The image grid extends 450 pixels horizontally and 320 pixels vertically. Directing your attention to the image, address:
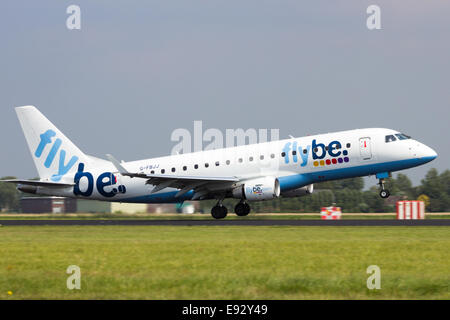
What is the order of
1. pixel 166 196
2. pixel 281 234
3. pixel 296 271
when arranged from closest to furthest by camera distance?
pixel 296 271, pixel 281 234, pixel 166 196

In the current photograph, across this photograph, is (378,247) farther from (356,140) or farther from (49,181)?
(49,181)

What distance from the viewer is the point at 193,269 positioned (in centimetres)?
1711

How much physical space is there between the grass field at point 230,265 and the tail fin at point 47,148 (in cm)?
1519

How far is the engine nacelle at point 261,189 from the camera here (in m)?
37.9

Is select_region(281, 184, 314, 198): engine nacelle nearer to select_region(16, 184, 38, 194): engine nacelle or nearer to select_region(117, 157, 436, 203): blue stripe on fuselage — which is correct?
select_region(117, 157, 436, 203): blue stripe on fuselage

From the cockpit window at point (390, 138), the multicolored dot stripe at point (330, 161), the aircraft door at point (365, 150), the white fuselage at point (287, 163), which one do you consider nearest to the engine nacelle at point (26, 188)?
the white fuselage at point (287, 163)

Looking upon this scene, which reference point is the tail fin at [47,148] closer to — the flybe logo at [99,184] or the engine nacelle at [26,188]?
the flybe logo at [99,184]

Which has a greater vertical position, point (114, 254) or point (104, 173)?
point (104, 173)

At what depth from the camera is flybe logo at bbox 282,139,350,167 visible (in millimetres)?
37875

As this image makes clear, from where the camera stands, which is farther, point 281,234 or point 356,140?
point 356,140

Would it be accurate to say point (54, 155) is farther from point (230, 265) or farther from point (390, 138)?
point (230, 265)

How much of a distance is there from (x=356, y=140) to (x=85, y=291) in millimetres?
25803
